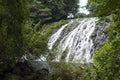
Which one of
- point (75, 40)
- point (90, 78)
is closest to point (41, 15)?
point (75, 40)

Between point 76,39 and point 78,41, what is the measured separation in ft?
1.24

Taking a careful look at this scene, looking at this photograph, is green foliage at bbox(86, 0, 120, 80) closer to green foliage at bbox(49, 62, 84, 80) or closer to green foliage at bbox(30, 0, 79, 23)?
green foliage at bbox(49, 62, 84, 80)

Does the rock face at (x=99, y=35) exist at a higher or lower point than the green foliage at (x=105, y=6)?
lower

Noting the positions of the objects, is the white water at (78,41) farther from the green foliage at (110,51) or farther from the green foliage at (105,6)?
the green foliage at (105,6)

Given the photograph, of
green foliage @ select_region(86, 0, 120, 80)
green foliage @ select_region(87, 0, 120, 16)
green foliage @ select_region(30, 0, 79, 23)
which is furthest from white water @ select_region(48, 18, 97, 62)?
green foliage @ select_region(87, 0, 120, 16)

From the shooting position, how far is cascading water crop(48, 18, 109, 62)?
20688 millimetres

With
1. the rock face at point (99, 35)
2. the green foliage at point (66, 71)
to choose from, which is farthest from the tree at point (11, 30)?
the rock face at point (99, 35)

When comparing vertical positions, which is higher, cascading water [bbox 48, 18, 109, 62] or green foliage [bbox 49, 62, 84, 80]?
green foliage [bbox 49, 62, 84, 80]

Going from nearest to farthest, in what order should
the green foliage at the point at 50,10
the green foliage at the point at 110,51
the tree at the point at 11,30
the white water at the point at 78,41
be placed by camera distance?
the green foliage at the point at 110,51 < the tree at the point at 11,30 < the white water at the point at 78,41 < the green foliage at the point at 50,10

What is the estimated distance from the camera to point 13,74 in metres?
12.5

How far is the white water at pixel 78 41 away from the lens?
2066 cm

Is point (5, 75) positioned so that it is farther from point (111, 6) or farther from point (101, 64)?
point (111, 6)

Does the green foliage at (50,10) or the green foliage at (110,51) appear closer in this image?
the green foliage at (110,51)

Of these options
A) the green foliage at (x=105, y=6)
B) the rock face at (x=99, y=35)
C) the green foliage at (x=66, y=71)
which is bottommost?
the rock face at (x=99, y=35)
